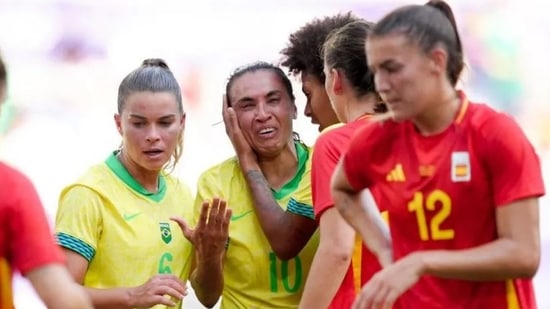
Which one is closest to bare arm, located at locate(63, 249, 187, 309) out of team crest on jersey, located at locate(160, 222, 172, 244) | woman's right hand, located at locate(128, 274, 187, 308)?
woman's right hand, located at locate(128, 274, 187, 308)

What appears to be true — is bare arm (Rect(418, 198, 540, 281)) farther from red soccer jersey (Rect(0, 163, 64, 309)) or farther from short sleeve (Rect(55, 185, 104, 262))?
short sleeve (Rect(55, 185, 104, 262))

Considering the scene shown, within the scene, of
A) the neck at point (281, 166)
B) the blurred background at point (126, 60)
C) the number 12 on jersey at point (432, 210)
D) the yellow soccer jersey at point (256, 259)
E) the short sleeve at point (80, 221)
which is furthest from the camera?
the blurred background at point (126, 60)

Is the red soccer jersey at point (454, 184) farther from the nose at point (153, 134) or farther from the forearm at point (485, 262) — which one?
the nose at point (153, 134)

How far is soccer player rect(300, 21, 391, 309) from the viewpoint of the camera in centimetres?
306

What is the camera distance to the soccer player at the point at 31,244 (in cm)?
232

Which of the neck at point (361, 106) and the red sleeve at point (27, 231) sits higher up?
the neck at point (361, 106)

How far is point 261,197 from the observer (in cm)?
359

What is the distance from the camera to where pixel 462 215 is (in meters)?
2.59

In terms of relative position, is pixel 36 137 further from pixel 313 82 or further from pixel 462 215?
pixel 462 215

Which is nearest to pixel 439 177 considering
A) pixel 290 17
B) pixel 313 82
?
pixel 313 82

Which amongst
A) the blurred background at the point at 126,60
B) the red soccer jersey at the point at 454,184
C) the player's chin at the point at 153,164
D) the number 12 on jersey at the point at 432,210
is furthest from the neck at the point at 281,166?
the number 12 on jersey at the point at 432,210

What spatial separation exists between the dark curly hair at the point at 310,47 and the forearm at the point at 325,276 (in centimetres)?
73

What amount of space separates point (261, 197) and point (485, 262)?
1.18 meters

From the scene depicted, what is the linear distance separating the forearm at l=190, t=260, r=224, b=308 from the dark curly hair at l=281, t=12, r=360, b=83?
624 millimetres
